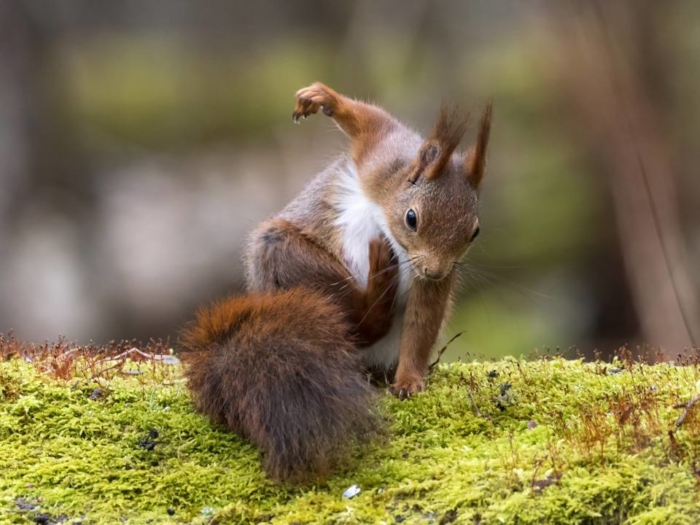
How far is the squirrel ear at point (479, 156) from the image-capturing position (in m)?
2.98

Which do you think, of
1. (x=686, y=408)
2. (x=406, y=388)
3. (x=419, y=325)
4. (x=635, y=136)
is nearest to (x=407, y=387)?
(x=406, y=388)

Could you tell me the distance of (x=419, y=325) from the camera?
10.2 feet

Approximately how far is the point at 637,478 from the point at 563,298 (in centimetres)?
432

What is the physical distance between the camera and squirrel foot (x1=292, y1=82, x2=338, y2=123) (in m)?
3.28

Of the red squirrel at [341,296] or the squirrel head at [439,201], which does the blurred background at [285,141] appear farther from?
the squirrel head at [439,201]

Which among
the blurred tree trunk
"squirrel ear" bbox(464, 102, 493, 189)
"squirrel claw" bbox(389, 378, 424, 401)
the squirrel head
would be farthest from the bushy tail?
the blurred tree trunk

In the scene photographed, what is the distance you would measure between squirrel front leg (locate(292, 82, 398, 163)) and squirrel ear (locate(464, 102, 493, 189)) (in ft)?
1.31

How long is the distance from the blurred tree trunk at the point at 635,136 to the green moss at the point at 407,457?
2543mm

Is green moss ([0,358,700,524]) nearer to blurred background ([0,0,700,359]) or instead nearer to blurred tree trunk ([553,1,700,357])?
blurred tree trunk ([553,1,700,357])

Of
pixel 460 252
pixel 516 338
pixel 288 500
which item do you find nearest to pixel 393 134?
pixel 460 252

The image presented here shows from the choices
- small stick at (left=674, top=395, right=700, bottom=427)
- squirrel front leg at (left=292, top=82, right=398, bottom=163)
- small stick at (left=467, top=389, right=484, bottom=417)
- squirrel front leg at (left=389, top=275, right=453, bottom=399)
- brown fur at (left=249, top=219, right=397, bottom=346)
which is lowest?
small stick at (left=674, top=395, right=700, bottom=427)

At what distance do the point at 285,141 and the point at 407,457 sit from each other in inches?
174

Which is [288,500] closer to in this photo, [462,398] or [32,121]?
[462,398]

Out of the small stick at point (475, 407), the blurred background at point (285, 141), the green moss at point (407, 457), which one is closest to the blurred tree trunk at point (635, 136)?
the blurred background at point (285, 141)
